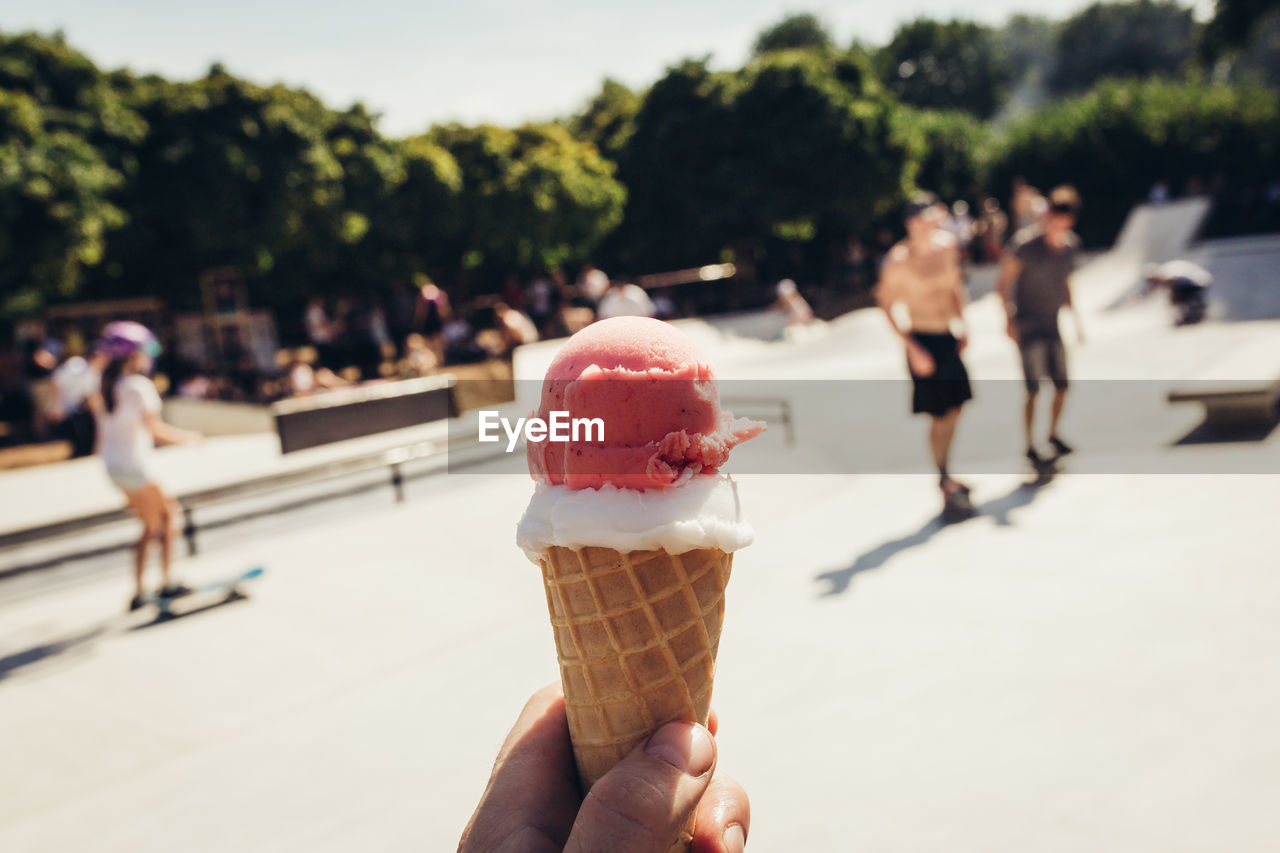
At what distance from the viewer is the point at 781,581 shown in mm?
5414

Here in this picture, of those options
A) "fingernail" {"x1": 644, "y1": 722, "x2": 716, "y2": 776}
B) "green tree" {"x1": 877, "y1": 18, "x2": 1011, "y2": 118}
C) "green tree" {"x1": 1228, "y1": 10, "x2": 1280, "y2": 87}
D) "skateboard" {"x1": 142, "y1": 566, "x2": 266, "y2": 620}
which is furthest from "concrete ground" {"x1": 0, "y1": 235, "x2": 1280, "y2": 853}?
"green tree" {"x1": 1228, "y1": 10, "x2": 1280, "y2": 87}

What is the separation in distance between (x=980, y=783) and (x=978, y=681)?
2.70ft

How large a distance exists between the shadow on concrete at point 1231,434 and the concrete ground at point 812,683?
407mm

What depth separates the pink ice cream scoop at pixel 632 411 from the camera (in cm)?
155

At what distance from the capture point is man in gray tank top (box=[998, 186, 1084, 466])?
23.3ft

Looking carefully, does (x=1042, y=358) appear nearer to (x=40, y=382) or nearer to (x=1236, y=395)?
(x=1236, y=395)

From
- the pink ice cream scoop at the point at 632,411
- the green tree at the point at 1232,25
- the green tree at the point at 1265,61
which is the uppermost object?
the green tree at the point at 1265,61

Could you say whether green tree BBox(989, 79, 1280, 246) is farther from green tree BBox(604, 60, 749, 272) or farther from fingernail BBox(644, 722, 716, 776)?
fingernail BBox(644, 722, 716, 776)

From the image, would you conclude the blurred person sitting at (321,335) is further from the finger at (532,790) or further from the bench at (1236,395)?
the finger at (532,790)

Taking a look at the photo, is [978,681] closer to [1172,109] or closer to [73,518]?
[73,518]

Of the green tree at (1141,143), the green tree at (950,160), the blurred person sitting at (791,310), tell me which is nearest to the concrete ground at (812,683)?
the blurred person sitting at (791,310)

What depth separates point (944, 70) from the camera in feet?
212

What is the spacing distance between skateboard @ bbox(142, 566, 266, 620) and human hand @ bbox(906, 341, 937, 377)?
5.06 meters

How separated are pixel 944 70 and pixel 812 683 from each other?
231 feet
